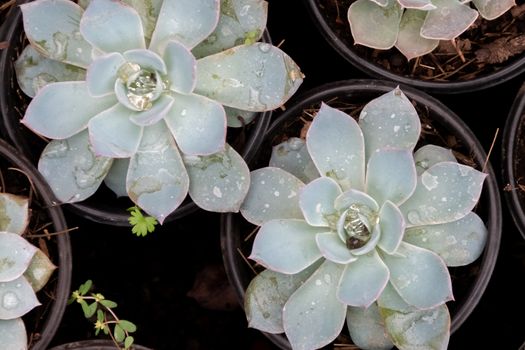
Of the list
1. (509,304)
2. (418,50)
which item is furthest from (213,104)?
(509,304)

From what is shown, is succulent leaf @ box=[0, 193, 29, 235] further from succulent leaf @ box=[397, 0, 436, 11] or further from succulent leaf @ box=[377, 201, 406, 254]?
succulent leaf @ box=[397, 0, 436, 11]

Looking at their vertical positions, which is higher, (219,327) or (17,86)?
(17,86)

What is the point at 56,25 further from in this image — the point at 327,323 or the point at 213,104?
the point at 327,323

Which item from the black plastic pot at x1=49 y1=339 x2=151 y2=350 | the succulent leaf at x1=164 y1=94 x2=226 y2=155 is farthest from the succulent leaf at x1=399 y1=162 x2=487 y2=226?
Result: the black plastic pot at x1=49 y1=339 x2=151 y2=350

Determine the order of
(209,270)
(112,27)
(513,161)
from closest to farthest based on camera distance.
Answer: (112,27), (513,161), (209,270)

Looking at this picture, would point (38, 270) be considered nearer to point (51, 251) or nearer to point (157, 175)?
point (51, 251)

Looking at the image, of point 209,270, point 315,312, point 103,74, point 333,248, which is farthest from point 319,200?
point 209,270
